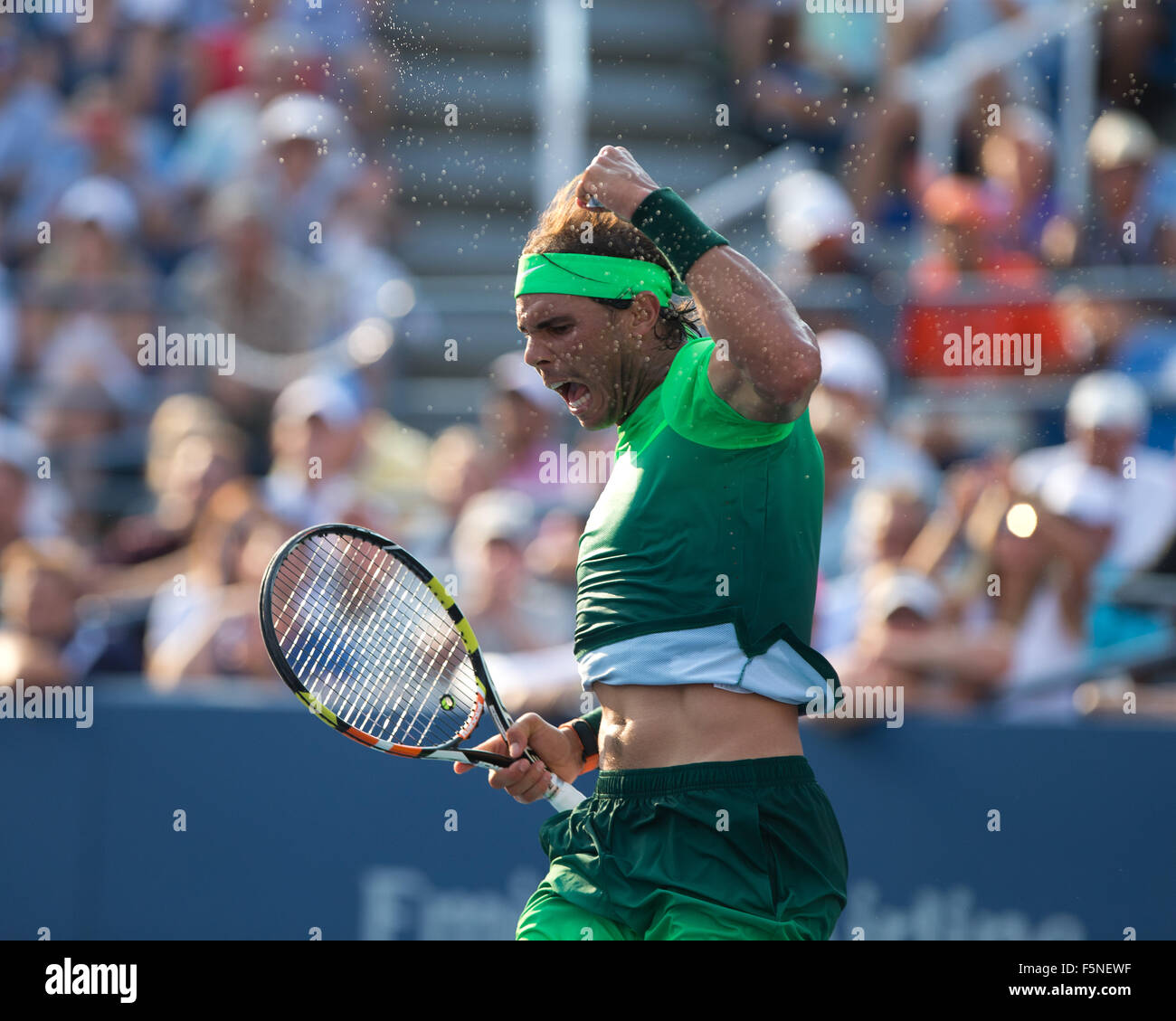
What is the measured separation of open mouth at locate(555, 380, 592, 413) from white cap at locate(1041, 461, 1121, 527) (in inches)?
116

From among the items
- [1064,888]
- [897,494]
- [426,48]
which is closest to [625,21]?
[426,48]

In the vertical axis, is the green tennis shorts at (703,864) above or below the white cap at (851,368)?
below

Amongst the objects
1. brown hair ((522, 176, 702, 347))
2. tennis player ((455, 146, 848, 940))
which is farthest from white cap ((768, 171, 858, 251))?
tennis player ((455, 146, 848, 940))

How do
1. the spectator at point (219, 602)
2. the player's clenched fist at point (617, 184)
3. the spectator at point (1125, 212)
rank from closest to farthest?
the player's clenched fist at point (617, 184), the spectator at point (219, 602), the spectator at point (1125, 212)

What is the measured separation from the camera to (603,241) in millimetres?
2936

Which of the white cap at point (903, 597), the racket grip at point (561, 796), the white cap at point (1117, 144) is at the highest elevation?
the white cap at point (1117, 144)

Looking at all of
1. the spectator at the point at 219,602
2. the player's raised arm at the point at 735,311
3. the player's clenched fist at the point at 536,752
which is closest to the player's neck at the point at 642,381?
the player's raised arm at the point at 735,311

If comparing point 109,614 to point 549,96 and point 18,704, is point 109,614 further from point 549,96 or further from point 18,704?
point 549,96

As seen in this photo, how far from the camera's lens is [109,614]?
20.2 ft

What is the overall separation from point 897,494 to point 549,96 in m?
2.74

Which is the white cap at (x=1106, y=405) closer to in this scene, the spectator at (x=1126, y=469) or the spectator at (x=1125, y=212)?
the spectator at (x=1126, y=469)

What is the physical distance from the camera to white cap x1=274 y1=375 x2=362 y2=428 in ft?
20.9

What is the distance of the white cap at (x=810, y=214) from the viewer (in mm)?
6492

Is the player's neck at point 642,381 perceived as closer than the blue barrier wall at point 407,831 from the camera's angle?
Yes
